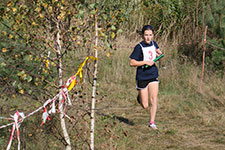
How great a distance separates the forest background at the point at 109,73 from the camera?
3.53 m

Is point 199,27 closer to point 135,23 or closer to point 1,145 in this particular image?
point 135,23

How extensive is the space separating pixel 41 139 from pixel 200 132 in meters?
2.67

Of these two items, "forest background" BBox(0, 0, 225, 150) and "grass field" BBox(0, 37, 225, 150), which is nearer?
"forest background" BBox(0, 0, 225, 150)

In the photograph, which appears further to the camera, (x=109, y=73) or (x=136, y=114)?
(x=109, y=73)

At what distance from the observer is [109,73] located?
33.6 ft

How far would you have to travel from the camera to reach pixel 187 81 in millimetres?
9156

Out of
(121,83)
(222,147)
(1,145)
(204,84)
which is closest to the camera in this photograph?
(1,145)

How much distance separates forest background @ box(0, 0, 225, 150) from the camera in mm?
3527

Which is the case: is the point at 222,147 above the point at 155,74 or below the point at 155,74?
below

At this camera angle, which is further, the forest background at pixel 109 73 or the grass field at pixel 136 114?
the grass field at pixel 136 114

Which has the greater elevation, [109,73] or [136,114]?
[109,73]

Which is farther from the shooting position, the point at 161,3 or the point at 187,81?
the point at 161,3

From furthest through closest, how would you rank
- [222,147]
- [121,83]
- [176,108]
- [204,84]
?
[121,83] → [204,84] → [176,108] → [222,147]

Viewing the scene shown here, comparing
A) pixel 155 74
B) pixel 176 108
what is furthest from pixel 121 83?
pixel 155 74
